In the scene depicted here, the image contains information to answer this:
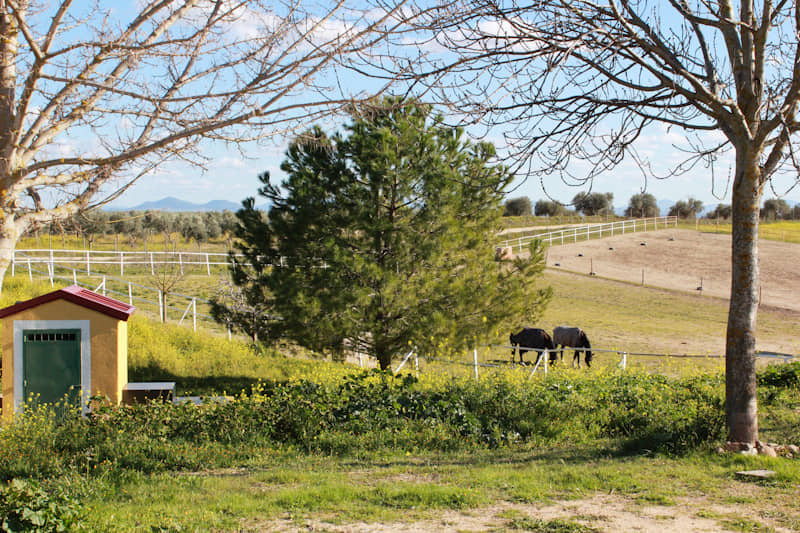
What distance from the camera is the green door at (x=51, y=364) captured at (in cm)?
973

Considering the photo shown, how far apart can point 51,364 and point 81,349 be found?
0.49 metres

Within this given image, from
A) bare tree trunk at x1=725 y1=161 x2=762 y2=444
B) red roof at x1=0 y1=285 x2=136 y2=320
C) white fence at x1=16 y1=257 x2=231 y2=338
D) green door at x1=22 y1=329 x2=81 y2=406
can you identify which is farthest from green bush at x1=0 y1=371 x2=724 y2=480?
white fence at x1=16 y1=257 x2=231 y2=338

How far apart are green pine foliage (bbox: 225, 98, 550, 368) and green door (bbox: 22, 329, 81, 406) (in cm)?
500

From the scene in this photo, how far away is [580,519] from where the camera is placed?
4715mm

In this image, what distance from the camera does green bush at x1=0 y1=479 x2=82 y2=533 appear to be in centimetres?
416

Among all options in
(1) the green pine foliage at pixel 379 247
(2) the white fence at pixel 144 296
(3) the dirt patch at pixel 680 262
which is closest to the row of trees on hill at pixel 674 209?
(3) the dirt patch at pixel 680 262

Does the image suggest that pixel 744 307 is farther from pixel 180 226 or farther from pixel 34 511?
pixel 180 226

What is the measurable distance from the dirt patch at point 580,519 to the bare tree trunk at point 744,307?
193 cm

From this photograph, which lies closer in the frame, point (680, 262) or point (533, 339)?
point (533, 339)

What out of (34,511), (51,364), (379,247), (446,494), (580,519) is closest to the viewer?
(34,511)

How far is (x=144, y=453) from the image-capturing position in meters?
6.60

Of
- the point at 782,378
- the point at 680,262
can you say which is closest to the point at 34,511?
the point at 782,378

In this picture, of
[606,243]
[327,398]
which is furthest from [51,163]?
[606,243]

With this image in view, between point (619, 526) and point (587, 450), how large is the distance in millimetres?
2718
